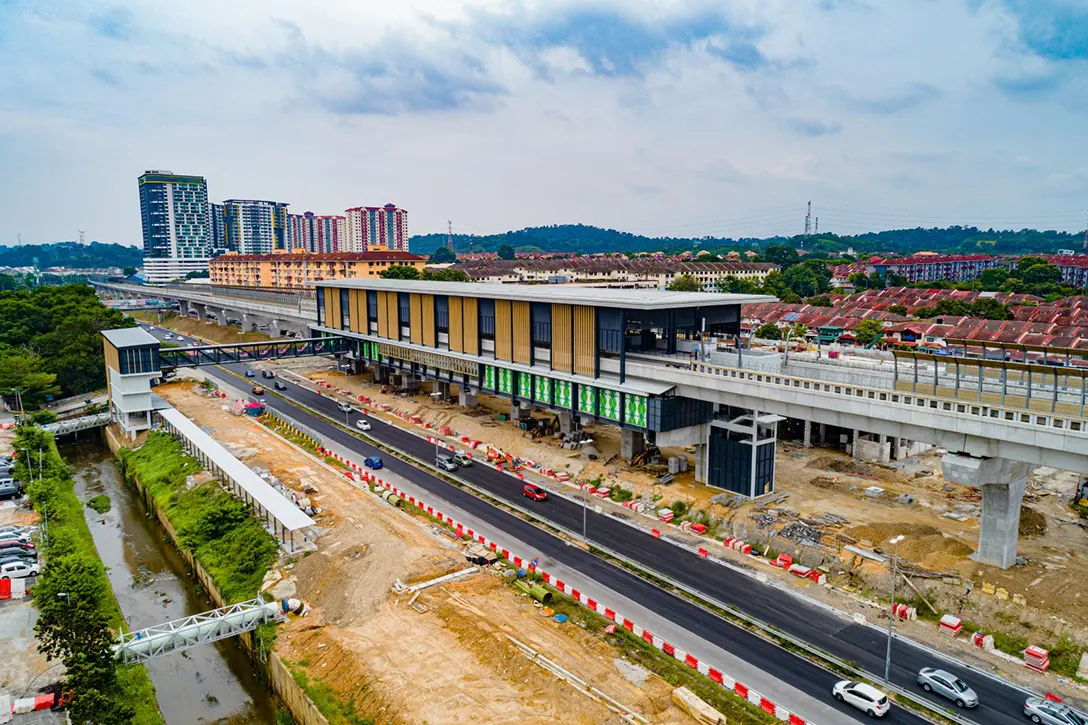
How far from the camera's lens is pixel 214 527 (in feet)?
169

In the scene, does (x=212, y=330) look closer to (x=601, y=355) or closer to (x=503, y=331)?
(x=503, y=331)

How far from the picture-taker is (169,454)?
70250 mm

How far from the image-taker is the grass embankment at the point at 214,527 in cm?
4562

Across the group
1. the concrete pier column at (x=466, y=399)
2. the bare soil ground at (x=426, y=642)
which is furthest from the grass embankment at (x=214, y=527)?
the concrete pier column at (x=466, y=399)

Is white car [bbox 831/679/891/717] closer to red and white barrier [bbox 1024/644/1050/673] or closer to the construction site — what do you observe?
the construction site

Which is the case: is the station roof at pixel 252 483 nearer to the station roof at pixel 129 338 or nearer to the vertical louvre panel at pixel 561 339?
the station roof at pixel 129 338

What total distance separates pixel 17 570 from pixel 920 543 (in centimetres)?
5841

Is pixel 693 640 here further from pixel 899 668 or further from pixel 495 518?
pixel 495 518

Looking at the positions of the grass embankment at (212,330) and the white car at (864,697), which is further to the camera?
the grass embankment at (212,330)

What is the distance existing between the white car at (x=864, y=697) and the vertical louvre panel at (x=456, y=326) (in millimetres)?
56044

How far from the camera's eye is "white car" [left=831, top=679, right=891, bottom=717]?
30.6m

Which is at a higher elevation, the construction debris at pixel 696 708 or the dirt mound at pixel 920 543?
the dirt mound at pixel 920 543

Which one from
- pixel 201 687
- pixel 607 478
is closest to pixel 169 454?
pixel 201 687

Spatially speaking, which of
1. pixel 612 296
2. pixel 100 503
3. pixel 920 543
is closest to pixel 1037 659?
pixel 920 543
